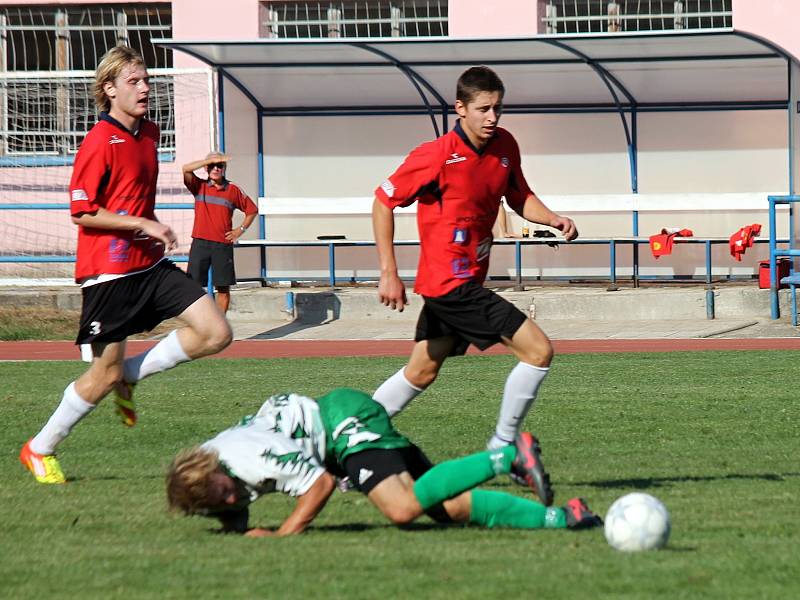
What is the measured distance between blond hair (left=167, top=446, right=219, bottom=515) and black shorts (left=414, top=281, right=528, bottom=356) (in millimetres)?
1570

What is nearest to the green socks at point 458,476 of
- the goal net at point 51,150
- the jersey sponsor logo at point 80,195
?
the jersey sponsor logo at point 80,195

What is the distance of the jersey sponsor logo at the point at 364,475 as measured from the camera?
530 centimetres

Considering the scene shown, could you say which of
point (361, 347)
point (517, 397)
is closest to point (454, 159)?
point (517, 397)

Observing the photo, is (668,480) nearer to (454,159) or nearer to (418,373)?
(418,373)

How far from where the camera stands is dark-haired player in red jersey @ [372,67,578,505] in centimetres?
631

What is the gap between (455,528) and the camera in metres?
5.50

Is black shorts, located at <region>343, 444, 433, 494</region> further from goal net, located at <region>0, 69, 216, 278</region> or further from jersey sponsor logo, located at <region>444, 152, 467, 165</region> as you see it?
goal net, located at <region>0, 69, 216, 278</region>

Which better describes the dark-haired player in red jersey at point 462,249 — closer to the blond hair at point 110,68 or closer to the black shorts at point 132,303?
the black shorts at point 132,303

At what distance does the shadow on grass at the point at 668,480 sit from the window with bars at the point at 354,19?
49.6 ft

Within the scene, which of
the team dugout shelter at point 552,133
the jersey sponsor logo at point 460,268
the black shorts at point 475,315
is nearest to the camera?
the black shorts at point 475,315

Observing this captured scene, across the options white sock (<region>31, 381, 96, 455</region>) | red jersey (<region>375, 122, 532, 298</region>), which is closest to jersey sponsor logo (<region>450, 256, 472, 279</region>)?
red jersey (<region>375, 122, 532, 298</region>)

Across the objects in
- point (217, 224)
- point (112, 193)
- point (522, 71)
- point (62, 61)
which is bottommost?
point (217, 224)

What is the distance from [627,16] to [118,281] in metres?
14.9

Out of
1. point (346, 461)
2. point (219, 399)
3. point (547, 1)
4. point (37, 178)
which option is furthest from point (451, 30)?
point (346, 461)
